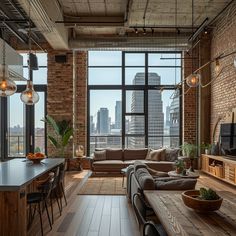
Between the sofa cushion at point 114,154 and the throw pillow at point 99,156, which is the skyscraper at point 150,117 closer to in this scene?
the sofa cushion at point 114,154

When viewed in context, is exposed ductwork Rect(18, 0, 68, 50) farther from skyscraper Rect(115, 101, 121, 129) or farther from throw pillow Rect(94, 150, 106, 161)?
throw pillow Rect(94, 150, 106, 161)

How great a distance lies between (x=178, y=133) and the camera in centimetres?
1072

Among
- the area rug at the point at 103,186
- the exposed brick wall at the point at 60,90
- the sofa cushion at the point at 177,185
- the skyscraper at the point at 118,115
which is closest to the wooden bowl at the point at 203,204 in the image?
the sofa cushion at the point at 177,185

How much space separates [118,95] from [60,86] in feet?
6.87

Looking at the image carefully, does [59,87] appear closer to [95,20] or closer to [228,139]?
[95,20]

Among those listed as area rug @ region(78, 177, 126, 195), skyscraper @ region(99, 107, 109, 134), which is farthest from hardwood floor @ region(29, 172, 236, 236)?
skyscraper @ region(99, 107, 109, 134)

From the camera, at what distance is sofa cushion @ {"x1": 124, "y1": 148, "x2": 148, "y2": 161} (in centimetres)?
959

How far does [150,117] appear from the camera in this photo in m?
10.7

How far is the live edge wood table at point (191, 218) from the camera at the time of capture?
203 centimetres

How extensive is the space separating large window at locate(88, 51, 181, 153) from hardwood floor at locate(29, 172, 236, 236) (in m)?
4.16

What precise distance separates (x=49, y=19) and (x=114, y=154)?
15.3 feet

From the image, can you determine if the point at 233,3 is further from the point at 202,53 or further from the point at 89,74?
the point at 89,74

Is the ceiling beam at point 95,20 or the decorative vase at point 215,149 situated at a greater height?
the ceiling beam at point 95,20

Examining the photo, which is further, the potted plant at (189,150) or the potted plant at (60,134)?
the potted plant at (189,150)
